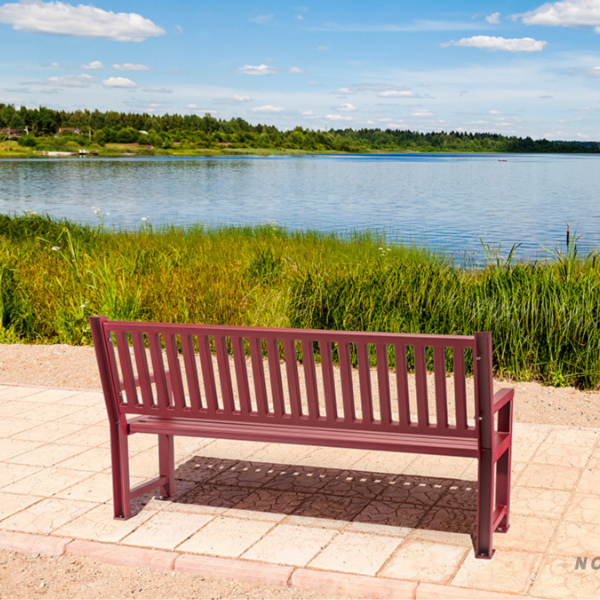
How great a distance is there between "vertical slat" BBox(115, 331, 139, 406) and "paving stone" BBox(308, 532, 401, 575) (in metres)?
1.20

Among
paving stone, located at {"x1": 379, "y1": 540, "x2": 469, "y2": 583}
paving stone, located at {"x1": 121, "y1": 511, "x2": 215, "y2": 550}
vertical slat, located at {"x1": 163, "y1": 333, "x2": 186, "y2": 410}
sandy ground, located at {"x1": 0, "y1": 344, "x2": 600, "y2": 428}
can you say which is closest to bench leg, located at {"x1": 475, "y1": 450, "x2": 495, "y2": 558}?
paving stone, located at {"x1": 379, "y1": 540, "x2": 469, "y2": 583}

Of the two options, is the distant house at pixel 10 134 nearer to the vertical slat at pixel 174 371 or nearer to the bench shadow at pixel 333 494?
the bench shadow at pixel 333 494

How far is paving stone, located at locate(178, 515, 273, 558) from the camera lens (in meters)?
3.47

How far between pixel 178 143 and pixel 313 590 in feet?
357

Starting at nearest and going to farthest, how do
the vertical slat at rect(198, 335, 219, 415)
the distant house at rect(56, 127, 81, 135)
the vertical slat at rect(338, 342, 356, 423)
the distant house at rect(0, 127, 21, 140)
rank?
the vertical slat at rect(338, 342, 356, 423)
the vertical slat at rect(198, 335, 219, 415)
the distant house at rect(56, 127, 81, 135)
the distant house at rect(0, 127, 21, 140)

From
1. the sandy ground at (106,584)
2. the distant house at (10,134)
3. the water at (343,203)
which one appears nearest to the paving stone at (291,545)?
the sandy ground at (106,584)

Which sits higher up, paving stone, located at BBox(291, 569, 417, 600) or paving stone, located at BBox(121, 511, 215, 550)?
paving stone, located at BBox(291, 569, 417, 600)

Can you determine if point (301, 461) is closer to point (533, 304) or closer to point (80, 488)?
point (80, 488)

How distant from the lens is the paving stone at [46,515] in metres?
3.77


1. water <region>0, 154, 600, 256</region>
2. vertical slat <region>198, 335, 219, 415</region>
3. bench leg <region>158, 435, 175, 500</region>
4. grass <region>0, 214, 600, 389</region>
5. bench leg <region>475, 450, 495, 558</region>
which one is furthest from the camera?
water <region>0, 154, 600, 256</region>

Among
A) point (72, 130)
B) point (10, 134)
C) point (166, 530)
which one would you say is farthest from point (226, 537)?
point (10, 134)

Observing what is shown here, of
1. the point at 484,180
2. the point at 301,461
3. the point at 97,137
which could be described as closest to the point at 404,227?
the point at 301,461

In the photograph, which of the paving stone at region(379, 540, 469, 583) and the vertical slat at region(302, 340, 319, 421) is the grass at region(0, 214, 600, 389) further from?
the vertical slat at region(302, 340, 319, 421)

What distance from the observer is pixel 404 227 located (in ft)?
83.3
